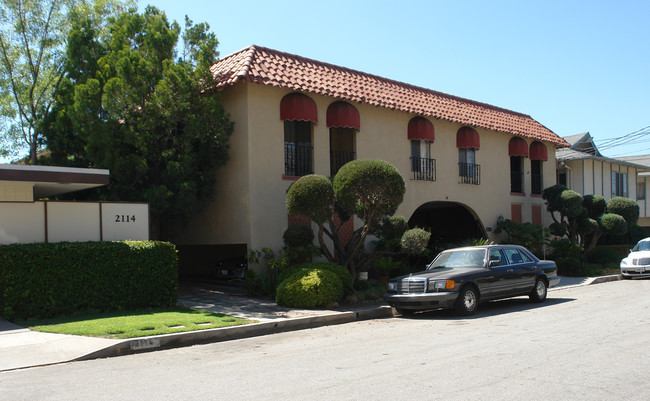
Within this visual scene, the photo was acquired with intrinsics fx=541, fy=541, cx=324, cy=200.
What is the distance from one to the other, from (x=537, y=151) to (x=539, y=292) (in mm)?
12962

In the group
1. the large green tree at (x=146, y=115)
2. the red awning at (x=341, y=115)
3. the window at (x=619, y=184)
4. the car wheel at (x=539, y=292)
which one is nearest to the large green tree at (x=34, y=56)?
the large green tree at (x=146, y=115)

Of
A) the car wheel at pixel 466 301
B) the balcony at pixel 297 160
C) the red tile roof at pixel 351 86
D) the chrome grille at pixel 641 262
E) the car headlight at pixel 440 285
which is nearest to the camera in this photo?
the car headlight at pixel 440 285

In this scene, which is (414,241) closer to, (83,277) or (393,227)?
(393,227)

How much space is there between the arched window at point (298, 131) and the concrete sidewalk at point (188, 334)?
4.42 meters

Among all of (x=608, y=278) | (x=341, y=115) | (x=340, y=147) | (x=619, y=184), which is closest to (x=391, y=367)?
(x=341, y=115)

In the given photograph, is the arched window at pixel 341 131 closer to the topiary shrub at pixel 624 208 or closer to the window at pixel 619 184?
the topiary shrub at pixel 624 208

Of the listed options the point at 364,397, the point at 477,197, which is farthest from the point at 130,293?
the point at 477,197

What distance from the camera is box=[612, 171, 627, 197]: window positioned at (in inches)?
1287

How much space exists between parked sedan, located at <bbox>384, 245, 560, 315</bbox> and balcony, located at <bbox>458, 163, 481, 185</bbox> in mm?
8056

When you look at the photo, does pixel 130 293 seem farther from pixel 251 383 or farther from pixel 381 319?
pixel 251 383

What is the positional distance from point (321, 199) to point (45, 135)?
9.10 metres

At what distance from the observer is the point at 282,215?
16328mm

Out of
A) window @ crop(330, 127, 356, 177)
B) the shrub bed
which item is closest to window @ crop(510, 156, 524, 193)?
window @ crop(330, 127, 356, 177)

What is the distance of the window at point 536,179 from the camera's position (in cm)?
2625
